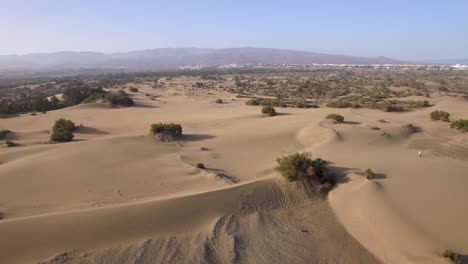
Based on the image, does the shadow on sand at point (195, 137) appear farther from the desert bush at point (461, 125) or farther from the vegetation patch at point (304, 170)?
the desert bush at point (461, 125)

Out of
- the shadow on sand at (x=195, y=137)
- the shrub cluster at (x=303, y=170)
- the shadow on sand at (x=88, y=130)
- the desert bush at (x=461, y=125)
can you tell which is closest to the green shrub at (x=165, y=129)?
the shadow on sand at (x=195, y=137)

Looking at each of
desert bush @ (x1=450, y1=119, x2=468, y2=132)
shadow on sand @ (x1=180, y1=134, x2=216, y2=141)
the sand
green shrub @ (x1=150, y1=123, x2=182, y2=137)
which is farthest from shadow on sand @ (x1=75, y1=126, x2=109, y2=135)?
desert bush @ (x1=450, y1=119, x2=468, y2=132)

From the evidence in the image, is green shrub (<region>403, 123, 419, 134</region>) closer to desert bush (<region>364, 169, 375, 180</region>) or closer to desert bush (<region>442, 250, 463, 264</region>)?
desert bush (<region>364, 169, 375, 180</region>)

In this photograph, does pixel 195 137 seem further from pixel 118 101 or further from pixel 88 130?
→ pixel 118 101

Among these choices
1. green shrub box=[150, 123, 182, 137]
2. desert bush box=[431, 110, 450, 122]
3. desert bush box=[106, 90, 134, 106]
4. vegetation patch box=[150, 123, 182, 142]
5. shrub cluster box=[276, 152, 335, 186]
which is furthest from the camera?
desert bush box=[106, 90, 134, 106]

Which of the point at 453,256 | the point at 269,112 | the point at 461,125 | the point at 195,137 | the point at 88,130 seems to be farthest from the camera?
the point at 269,112

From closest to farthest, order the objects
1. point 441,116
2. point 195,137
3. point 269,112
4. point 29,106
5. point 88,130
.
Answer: point 195,137 < point 88,130 < point 441,116 < point 269,112 < point 29,106

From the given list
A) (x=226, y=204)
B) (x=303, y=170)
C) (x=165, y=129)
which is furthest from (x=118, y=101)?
(x=226, y=204)
